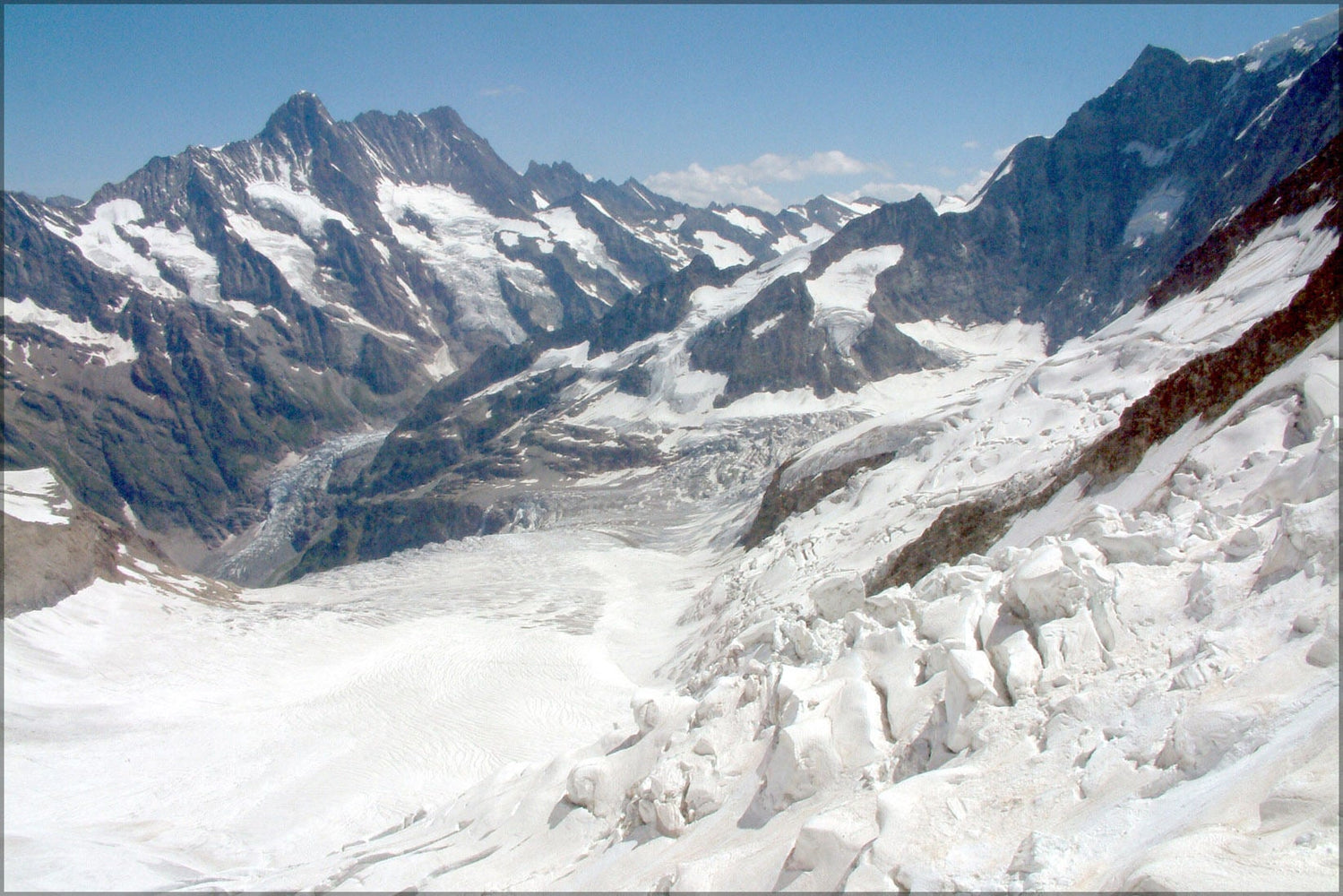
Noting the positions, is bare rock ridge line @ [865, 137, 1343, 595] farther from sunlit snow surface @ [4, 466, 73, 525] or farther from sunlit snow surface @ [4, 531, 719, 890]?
sunlit snow surface @ [4, 466, 73, 525]

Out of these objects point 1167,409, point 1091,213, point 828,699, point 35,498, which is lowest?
point 828,699

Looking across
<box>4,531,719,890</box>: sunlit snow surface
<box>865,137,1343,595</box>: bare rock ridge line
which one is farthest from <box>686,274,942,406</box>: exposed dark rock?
<box>865,137,1343,595</box>: bare rock ridge line

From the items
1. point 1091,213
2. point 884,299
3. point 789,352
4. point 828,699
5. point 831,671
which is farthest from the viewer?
point 1091,213

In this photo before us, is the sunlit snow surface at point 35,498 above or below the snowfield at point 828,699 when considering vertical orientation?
above

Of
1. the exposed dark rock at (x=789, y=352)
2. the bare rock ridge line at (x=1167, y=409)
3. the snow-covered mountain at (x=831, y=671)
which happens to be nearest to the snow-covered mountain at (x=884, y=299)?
the exposed dark rock at (x=789, y=352)

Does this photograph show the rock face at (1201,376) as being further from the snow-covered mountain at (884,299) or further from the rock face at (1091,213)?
the rock face at (1091,213)

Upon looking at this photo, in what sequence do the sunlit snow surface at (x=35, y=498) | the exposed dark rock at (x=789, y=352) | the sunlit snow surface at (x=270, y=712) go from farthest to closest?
the exposed dark rock at (x=789, y=352), the sunlit snow surface at (x=35, y=498), the sunlit snow surface at (x=270, y=712)

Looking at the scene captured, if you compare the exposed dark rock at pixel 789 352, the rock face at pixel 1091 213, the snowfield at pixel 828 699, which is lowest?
the snowfield at pixel 828 699

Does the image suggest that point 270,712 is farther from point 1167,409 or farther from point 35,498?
point 1167,409

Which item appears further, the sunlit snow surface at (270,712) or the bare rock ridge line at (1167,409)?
the sunlit snow surface at (270,712)

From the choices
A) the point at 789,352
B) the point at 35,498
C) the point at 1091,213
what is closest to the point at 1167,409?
the point at 35,498
